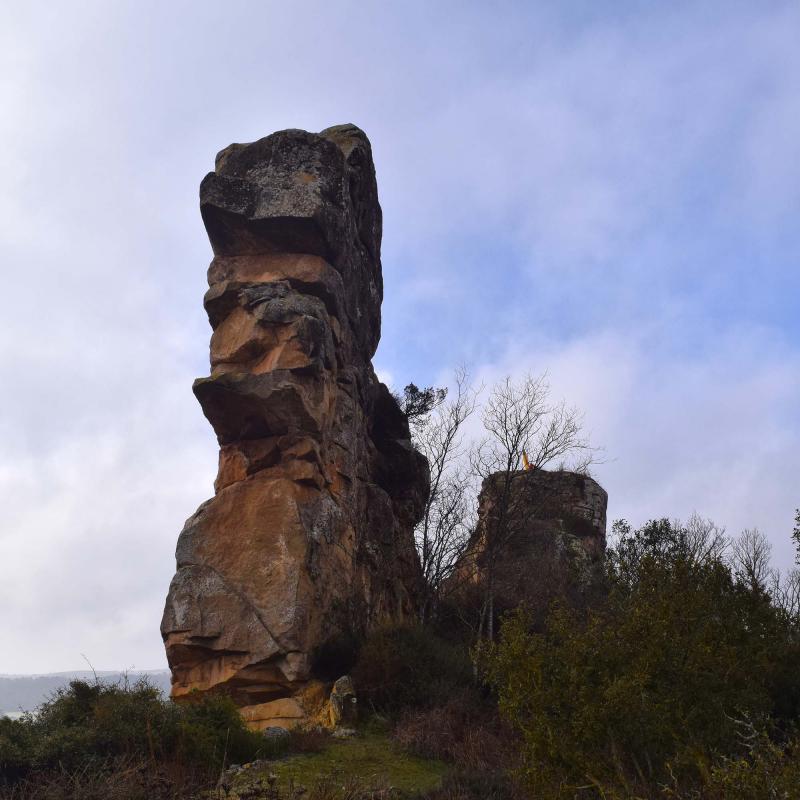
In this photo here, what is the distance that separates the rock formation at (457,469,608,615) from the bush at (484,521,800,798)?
9.77m

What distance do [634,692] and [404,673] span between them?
7.81 meters

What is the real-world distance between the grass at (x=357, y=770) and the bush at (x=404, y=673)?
1270 mm

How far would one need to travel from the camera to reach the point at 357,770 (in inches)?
397

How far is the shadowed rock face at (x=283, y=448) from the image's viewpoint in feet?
44.2

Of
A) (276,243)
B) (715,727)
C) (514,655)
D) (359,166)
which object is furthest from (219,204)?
(715,727)

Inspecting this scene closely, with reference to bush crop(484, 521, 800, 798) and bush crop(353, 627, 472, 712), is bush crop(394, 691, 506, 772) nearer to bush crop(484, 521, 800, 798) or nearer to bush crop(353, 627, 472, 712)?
bush crop(353, 627, 472, 712)

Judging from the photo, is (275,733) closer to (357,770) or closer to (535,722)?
(357,770)

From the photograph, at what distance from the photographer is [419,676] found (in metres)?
13.7

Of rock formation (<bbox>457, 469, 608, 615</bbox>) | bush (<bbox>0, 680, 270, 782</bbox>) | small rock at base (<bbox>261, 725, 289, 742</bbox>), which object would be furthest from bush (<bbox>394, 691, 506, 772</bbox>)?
rock formation (<bbox>457, 469, 608, 615</bbox>)

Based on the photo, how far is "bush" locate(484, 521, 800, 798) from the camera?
21.4 ft

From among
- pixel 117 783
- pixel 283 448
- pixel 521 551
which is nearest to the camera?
pixel 117 783

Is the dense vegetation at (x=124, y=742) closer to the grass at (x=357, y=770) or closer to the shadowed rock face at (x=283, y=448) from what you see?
the grass at (x=357, y=770)

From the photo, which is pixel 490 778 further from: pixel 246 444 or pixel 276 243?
pixel 276 243

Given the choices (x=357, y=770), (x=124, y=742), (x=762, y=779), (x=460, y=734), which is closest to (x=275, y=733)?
(x=357, y=770)
